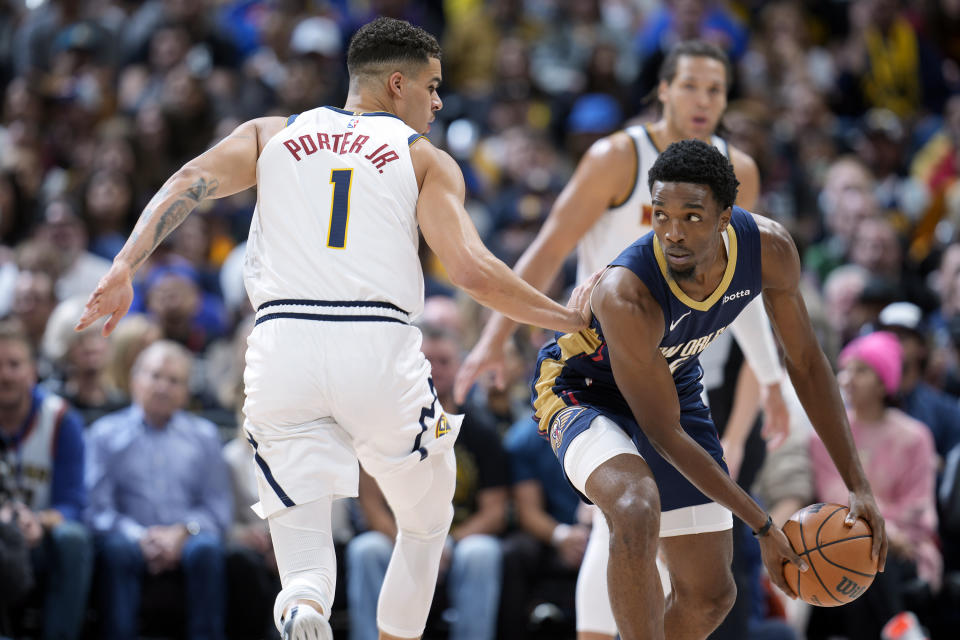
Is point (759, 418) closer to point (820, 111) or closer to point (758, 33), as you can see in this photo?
point (820, 111)

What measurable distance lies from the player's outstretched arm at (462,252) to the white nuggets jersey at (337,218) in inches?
2.5

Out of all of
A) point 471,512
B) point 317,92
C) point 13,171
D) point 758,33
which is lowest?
point 471,512

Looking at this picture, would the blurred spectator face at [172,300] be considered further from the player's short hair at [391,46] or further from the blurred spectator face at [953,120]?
the blurred spectator face at [953,120]

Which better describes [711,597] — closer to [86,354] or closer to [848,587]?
[848,587]

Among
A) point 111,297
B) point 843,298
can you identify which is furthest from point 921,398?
point 111,297

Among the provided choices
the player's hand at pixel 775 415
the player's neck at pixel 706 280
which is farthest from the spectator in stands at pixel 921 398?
the player's neck at pixel 706 280

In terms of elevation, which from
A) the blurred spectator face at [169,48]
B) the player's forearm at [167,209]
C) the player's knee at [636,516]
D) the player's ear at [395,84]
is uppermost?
the blurred spectator face at [169,48]

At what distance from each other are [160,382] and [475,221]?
3.65 meters

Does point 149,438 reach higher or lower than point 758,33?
lower

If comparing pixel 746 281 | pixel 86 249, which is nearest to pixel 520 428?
pixel 746 281

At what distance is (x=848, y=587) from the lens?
14.5 feet

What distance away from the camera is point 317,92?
11086 millimetres

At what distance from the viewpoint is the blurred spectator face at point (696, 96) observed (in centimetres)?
556

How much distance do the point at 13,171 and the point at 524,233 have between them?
420 cm
